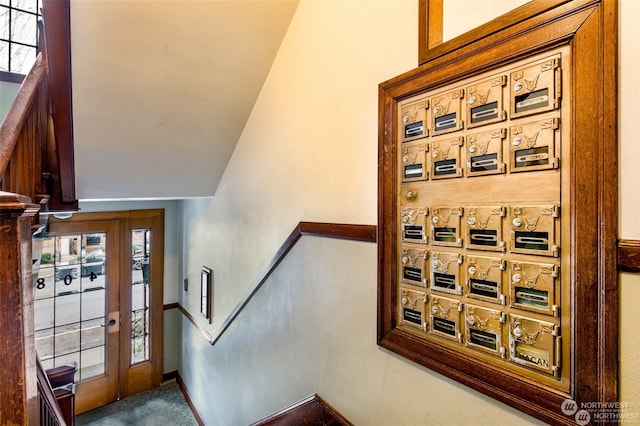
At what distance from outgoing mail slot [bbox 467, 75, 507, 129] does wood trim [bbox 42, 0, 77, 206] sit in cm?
174

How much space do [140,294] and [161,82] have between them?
2989mm

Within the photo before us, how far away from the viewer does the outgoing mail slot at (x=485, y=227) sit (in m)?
0.83

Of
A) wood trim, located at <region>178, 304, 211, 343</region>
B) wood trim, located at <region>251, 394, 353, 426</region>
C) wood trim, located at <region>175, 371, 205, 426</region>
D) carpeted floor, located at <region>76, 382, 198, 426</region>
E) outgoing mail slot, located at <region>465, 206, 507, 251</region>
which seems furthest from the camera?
carpeted floor, located at <region>76, 382, 198, 426</region>

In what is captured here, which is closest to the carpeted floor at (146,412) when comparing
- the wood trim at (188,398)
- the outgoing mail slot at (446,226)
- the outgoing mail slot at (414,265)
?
the wood trim at (188,398)

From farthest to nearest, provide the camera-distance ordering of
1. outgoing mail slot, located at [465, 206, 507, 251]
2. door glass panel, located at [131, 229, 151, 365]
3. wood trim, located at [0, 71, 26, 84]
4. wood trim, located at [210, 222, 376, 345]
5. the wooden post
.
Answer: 1. door glass panel, located at [131, 229, 151, 365]
2. wood trim, located at [0, 71, 26, 84]
3. wood trim, located at [210, 222, 376, 345]
4. outgoing mail slot, located at [465, 206, 507, 251]
5. the wooden post

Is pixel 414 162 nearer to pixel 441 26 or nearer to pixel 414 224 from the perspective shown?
pixel 414 224

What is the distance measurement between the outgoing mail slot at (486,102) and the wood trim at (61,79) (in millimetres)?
1743

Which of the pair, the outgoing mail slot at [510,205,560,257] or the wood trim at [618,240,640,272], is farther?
the outgoing mail slot at [510,205,560,257]

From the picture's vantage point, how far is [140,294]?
12.7ft

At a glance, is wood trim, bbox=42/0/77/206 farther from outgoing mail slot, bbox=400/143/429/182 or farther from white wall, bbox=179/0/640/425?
outgoing mail slot, bbox=400/143/429/182

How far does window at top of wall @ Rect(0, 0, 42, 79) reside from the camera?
2607 mm

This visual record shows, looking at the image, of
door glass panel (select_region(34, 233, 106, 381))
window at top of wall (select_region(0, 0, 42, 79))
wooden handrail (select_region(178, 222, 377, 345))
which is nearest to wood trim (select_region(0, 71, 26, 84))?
window at top of wall (select_region(0, 0, 42, 79))

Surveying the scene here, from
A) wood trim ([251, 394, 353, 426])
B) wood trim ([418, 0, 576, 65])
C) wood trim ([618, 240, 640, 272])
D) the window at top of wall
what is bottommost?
wood trim ([251, 394, 353, 426])

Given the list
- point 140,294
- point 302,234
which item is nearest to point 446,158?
point 302,234
